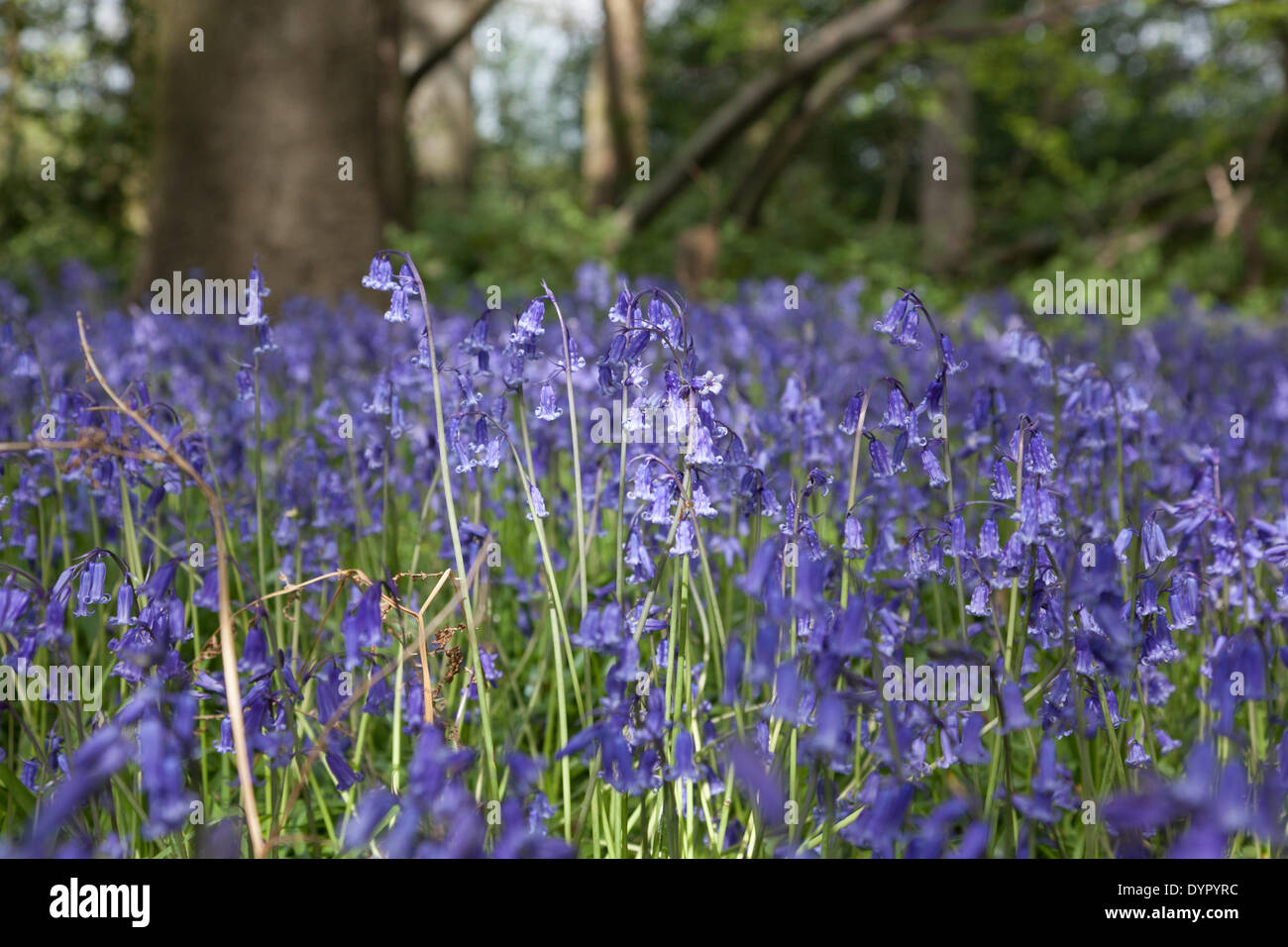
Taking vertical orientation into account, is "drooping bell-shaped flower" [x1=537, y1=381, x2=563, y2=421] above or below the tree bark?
below

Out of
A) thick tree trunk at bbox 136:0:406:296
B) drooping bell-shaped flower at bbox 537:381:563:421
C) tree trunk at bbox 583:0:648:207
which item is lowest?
drooping bell-shaped flower at bbox 537:381:563:421

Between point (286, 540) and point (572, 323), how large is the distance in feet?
3.80

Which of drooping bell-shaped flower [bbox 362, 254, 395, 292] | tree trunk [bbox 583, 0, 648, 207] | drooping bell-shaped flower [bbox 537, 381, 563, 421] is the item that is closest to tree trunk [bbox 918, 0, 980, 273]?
tree trunk [bbox 583, 0, 648, 207]

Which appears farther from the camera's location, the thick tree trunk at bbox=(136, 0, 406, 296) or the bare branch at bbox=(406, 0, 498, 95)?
the bare branch at bbox=(406, 0, 498, 95)

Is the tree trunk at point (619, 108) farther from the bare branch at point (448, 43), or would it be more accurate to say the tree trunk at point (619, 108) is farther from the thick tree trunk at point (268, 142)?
the thick tree trunk at point (268, 142)

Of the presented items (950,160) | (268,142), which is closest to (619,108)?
(950,160)

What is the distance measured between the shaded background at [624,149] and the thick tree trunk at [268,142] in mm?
17

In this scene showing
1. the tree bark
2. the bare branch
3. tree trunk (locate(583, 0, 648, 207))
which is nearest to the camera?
the bare branch

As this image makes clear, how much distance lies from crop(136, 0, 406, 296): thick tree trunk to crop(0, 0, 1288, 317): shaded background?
0.7 inches

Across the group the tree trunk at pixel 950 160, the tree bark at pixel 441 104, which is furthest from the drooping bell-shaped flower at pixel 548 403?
the tree trunk at pixel 950 160

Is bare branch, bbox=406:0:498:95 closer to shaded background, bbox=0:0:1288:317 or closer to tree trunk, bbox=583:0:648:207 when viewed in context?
shaded background, bbox=0:0:1288:317

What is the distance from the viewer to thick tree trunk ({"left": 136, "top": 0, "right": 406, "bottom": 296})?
7859 millimetres

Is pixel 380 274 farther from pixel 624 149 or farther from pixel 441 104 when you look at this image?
pixel 441 104
